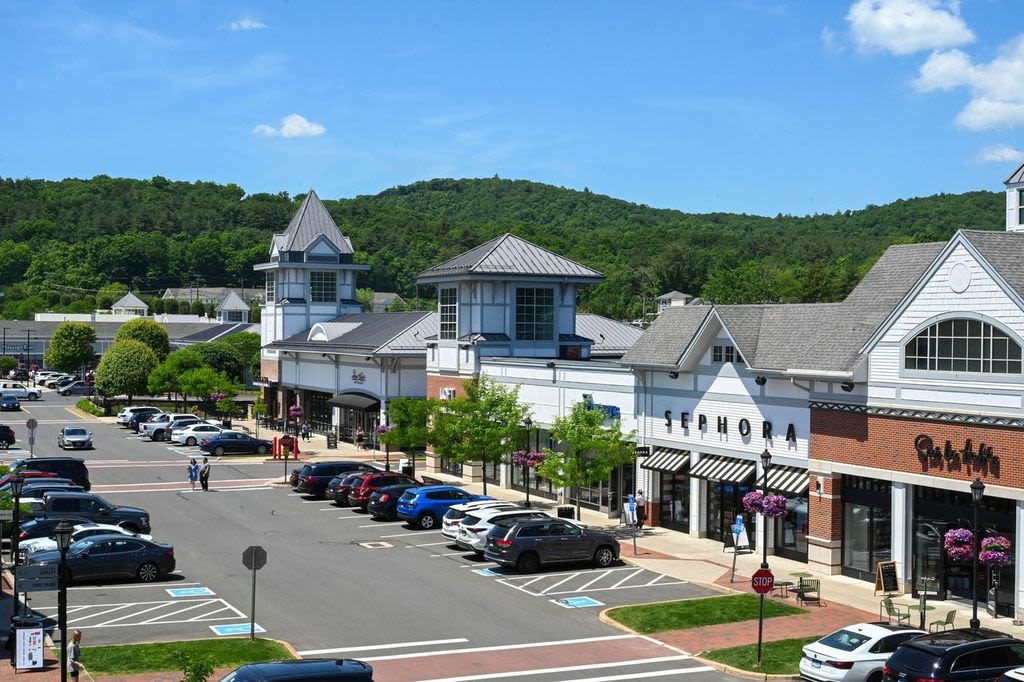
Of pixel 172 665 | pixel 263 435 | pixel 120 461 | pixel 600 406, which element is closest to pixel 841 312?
pixel 600 406

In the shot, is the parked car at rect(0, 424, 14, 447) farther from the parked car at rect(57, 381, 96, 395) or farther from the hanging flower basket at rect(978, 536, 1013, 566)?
the hanging flower basket at rect(978, 536, 1013, 566)

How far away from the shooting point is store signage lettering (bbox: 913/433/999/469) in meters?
30.1

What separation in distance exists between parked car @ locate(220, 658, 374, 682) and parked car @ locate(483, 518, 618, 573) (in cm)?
1627

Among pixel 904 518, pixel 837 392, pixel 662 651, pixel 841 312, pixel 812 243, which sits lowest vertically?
pixel 662 651

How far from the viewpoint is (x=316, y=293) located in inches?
3428

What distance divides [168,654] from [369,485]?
22222 millimetres

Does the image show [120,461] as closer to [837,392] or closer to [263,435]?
[263,435]

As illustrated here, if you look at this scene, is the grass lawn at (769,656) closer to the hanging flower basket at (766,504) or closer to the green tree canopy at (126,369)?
the hanging flower basket at (766,504)

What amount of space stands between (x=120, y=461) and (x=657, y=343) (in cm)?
3471

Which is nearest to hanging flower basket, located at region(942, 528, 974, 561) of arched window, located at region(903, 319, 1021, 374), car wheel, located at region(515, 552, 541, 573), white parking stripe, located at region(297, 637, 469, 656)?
arched window, located at region(903, 319, 1021, 374)

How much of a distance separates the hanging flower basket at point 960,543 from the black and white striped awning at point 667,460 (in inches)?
567

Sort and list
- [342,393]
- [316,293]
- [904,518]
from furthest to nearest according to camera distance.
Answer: [316,293] < [342,393] < [904,518]

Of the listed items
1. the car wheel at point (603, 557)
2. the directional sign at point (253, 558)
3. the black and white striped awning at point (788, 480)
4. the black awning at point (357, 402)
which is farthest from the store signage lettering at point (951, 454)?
the black awning at point (357, 402)

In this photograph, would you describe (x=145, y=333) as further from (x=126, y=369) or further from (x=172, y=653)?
(x=172, y=653)
